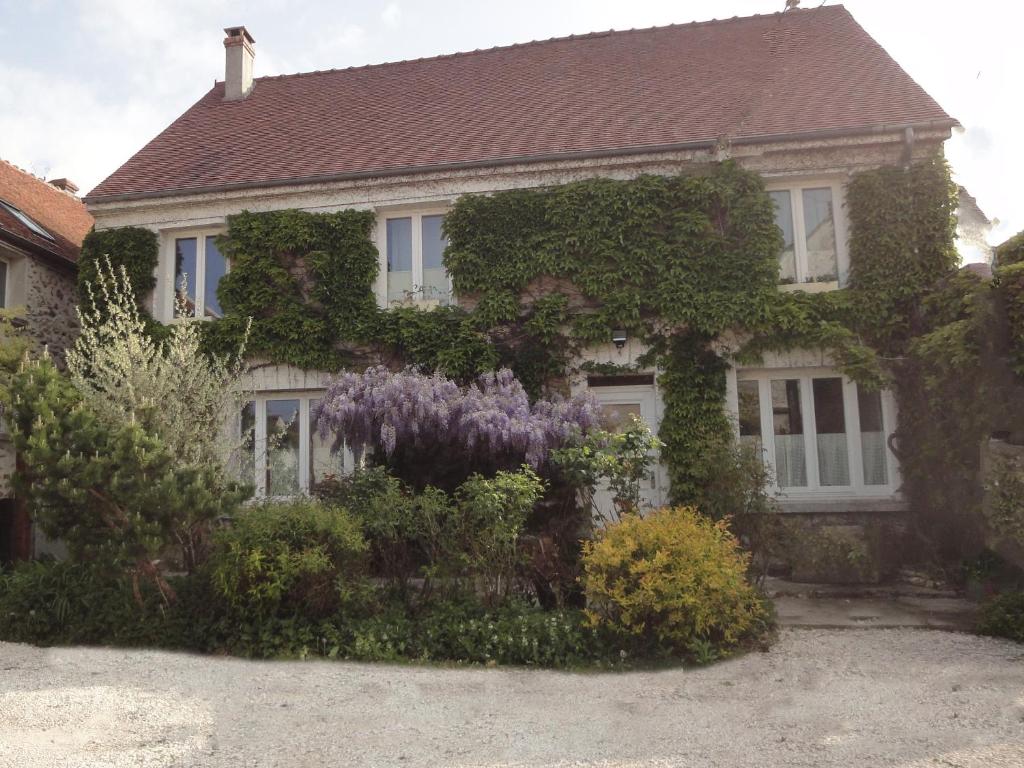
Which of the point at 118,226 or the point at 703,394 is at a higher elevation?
the point at 118,226

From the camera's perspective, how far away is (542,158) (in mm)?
9961

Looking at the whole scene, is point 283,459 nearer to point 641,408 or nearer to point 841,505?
point 641,408

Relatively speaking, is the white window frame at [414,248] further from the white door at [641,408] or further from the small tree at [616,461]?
the small tree at [616,461]

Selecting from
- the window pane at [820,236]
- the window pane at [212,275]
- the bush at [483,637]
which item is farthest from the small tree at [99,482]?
the window pane at [820,236]

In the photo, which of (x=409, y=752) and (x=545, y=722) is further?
(x=545, y=722)

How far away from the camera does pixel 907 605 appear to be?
7.09 metres

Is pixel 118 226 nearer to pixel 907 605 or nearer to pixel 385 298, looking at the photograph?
pixel 385 298

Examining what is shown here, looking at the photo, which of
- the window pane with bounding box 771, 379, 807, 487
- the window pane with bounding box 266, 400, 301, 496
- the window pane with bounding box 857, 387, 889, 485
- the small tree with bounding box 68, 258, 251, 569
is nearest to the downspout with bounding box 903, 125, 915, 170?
the window pane with bounding box 857, 387, 889, 485

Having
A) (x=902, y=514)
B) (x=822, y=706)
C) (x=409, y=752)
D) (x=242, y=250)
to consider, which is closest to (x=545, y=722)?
(x=409, y=752)

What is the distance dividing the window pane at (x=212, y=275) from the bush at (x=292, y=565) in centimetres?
563

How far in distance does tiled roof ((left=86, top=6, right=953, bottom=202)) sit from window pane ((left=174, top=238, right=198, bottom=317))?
832 mm

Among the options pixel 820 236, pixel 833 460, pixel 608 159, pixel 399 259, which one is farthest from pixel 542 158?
pixel 833 460

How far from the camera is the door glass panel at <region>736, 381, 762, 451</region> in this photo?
9.46 m

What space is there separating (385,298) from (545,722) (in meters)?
7.12
